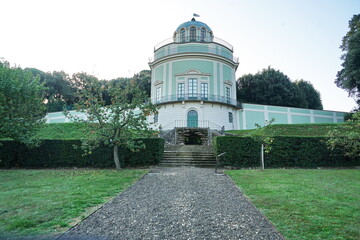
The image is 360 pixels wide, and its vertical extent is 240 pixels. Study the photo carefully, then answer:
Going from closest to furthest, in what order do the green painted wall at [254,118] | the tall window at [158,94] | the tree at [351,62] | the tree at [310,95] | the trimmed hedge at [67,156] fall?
the trimmed hedge at [67,156]
the tree at [351,62]
the tall window at [158,94]
the green painted wall at [254,118]
the tree at [310,95]

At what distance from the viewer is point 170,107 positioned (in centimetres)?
2561

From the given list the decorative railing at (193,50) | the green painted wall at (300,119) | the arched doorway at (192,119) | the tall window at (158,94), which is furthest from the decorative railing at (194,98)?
the green painted wall at (300,119)

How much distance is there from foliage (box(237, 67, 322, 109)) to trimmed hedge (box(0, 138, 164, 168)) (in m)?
29.1

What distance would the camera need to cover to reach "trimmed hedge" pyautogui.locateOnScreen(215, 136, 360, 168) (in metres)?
11.6

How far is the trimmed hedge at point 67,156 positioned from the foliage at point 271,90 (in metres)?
29.1

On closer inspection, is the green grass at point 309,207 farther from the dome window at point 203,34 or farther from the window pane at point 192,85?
the dome window at point 203,34

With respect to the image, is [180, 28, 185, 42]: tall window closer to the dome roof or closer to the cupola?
the cupola

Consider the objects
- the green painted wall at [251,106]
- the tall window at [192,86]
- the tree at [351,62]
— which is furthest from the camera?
the green painted wall at [251,106]

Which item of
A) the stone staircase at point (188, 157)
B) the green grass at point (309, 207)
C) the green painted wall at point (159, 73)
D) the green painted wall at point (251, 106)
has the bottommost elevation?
the green grass at point (309, 207)

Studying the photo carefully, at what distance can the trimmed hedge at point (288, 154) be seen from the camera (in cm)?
1159

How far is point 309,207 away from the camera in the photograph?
443 cm

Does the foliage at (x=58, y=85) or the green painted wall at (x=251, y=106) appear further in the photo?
the foliage at (x=58, y=85)

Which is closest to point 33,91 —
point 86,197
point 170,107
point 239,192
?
point 86,197

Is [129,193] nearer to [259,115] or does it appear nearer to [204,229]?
[204,229]
